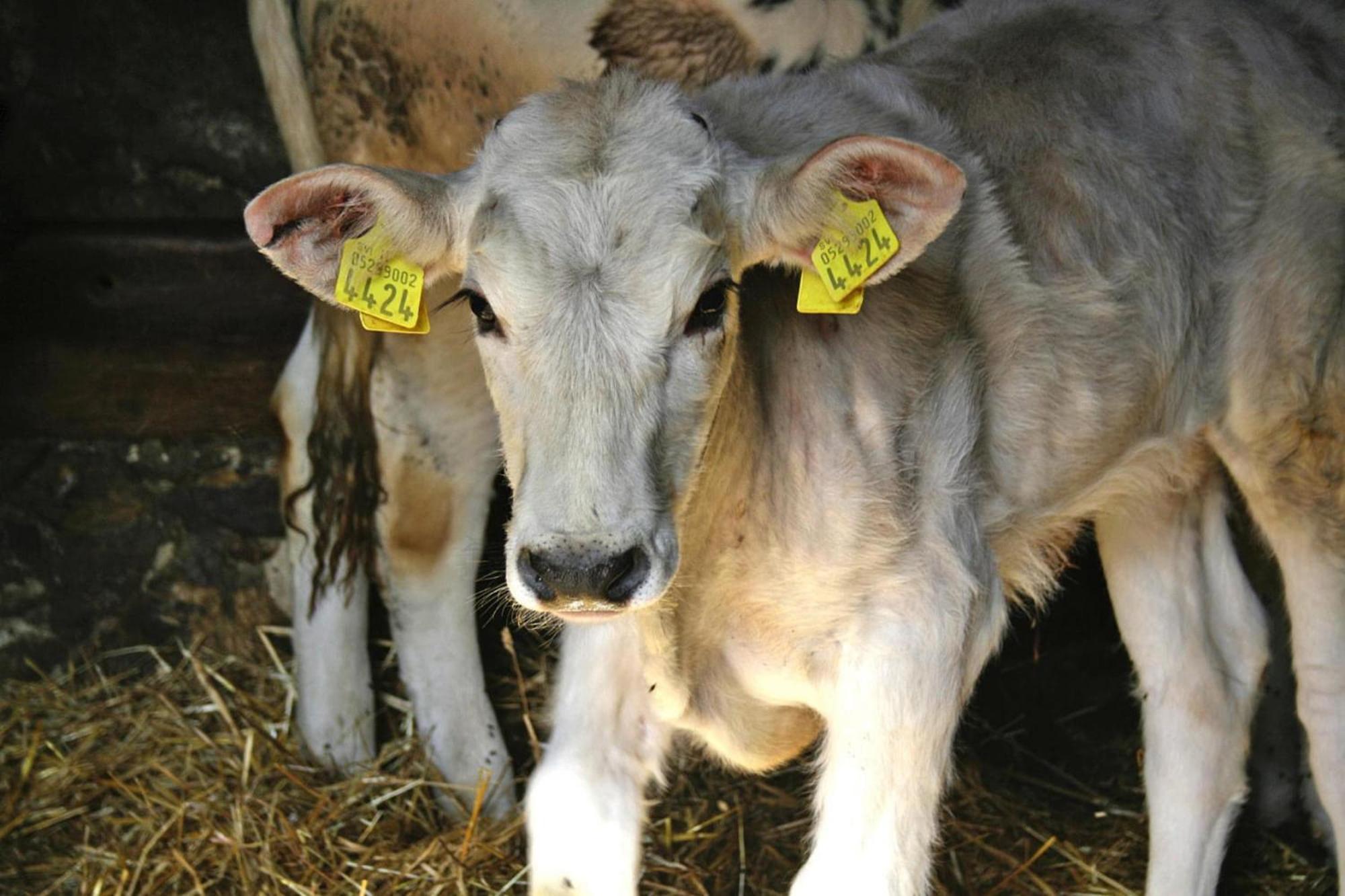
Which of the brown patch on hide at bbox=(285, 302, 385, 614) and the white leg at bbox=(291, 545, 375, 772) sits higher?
the brown patch on hide at bbox=(285, 302, 385, 614)

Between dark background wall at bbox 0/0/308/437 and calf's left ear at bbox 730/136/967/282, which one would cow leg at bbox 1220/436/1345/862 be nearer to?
calf's left ear at bbox 730/136/967/282

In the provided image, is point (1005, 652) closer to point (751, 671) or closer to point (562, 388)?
point (751, 671)

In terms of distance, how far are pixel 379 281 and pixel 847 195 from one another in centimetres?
90

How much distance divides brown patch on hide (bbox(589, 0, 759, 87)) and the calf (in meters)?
0.51

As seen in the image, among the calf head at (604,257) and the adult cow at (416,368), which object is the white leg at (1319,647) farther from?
the adult cow at (416,368)

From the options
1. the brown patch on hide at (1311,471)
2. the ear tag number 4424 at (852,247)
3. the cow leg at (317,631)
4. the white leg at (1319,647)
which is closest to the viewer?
the ear tag number 4424 at (852,247)

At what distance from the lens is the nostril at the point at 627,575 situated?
268cm

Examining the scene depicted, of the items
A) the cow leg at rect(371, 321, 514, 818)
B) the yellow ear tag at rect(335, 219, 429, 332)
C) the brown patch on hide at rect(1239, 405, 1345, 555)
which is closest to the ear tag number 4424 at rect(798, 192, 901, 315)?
the yellow ear tag at rect(335, 219, 429, 332)

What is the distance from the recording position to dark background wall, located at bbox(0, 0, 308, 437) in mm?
5055

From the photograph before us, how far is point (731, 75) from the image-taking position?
12.5 ft

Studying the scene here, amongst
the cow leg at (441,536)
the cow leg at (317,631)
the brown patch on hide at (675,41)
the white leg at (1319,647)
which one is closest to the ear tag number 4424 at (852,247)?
the brown patch on hide at (675,41)

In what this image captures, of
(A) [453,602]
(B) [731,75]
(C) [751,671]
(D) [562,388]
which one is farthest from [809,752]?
(D) [562,388]

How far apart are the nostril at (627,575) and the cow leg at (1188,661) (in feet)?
Result: 6.51

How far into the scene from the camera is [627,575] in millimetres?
2709
